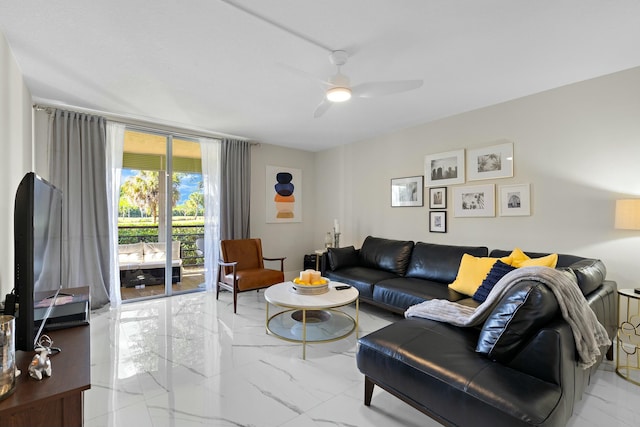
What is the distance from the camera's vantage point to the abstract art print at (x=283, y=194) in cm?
539

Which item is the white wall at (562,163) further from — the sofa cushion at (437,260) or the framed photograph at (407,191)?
the sofa cushion at (437,260)

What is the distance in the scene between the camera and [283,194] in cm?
554

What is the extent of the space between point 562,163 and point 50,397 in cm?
404

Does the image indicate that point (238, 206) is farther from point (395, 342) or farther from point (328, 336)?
point (395, 342)

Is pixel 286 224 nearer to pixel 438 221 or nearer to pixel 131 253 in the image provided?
pixel 131 253

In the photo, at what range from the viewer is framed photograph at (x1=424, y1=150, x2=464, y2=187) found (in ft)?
12.4

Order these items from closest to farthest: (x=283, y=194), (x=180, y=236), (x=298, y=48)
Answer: (x=298, y=48) → (x=180, y=236) → (x=283, y=194)

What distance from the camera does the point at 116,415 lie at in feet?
6.11

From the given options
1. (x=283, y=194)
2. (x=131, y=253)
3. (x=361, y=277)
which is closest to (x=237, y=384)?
(x=361, y=277)

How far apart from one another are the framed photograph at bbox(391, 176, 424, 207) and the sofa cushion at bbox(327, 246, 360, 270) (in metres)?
0.97

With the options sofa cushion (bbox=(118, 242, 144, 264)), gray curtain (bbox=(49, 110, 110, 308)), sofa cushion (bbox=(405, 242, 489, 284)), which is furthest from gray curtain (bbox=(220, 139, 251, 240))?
sofa cushion (bbox=(405, 242, 489, 284))

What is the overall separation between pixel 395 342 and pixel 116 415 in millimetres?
1767

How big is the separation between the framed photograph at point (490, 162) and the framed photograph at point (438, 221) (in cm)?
58

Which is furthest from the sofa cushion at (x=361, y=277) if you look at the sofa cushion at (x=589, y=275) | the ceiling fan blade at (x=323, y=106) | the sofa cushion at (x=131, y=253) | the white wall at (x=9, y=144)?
the white wall at (x=9, y=144)
